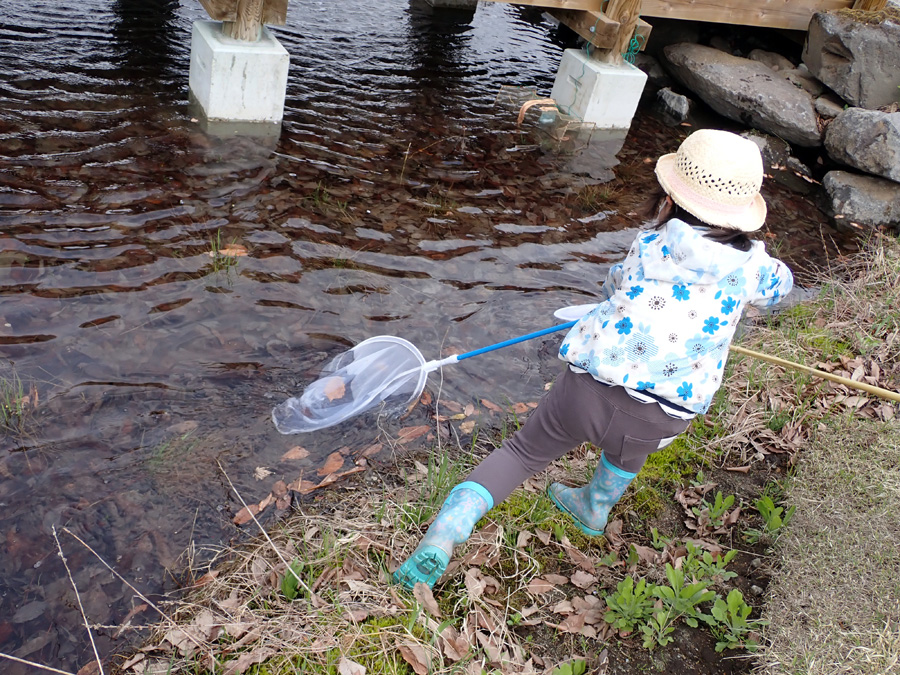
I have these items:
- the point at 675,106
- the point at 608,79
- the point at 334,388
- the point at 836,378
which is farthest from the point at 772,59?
the point at 334,388

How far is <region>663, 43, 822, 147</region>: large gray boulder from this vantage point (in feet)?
24.9

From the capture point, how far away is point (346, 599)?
257 cm

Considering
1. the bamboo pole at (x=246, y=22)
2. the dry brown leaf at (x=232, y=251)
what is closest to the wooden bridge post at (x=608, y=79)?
the bamboo pole at (x=246, y=22)

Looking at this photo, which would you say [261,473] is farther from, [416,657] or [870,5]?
[870,5]

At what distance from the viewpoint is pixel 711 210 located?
2389 millimetres

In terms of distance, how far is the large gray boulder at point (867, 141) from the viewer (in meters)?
6.81

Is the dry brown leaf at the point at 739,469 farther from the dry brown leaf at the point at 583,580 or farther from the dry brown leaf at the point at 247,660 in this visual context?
the dry brown leaf at the point at 247,660

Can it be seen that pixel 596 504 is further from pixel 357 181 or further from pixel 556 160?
pixel 556 160

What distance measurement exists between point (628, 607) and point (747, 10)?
277 inches

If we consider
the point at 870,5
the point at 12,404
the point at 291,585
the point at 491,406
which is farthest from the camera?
the point at 870,5

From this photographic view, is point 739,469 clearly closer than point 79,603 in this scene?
No

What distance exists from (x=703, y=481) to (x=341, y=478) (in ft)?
5.47

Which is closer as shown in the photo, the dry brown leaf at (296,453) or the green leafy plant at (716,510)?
the green leafy plant at (716,510)

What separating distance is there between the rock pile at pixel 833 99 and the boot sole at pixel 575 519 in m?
5.04
